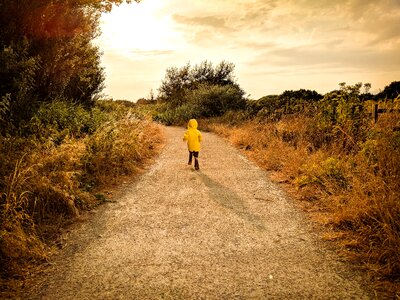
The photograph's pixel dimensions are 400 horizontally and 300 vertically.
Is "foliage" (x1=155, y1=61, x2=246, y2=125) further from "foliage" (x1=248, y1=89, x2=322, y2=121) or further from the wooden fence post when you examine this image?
the wooden fence post

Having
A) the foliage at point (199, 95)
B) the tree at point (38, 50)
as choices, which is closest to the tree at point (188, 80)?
the foliage at point (199, 95)

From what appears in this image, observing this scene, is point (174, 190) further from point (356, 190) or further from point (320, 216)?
point (356, 190)

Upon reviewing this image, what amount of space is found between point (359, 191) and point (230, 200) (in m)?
2.20

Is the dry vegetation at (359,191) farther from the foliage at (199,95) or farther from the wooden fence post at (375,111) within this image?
the foliage at (199,95)

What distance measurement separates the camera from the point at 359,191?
14.0 feet

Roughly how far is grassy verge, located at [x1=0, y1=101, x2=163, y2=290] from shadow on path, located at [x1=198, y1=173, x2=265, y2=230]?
6.93ft

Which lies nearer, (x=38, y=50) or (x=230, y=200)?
(x=230, y=200)

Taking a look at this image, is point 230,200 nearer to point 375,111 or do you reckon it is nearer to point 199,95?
point 375,111

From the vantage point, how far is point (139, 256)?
3.65 m

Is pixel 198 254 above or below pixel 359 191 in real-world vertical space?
below

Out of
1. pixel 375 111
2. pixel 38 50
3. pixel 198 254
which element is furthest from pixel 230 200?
pixel 38 50

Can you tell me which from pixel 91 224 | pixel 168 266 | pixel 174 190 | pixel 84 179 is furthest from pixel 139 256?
pixel 84 179

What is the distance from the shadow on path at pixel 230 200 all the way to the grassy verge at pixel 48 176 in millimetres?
2113

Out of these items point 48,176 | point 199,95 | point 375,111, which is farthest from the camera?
point 199,95
